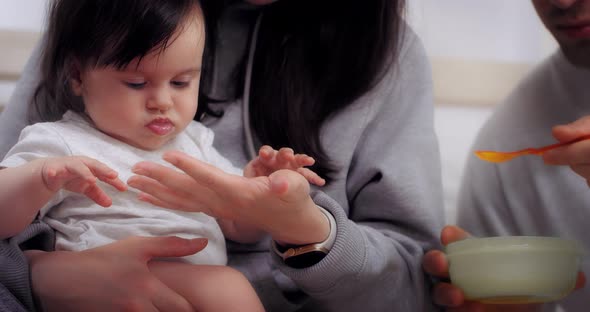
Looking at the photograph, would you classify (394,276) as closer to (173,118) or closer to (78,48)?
(173,118)

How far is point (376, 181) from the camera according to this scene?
823 mm

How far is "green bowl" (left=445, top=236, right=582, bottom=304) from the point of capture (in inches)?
24.6

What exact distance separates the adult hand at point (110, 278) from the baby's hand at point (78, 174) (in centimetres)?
9

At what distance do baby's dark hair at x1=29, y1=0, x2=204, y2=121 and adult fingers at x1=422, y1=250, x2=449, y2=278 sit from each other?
39 cm

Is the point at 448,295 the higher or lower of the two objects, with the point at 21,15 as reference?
lower

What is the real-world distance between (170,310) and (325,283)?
0.16m

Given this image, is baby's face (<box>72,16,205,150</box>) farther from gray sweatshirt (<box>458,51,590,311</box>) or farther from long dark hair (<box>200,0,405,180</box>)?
gray sweatshirt (<box>458,51,590,311</box>)

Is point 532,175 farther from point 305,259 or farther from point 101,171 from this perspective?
point 101,171

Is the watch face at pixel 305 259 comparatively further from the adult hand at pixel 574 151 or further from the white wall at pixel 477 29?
the white wall at pixel 477 29

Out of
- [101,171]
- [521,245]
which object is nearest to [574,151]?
[521,245]

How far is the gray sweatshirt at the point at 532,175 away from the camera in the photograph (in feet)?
2.96

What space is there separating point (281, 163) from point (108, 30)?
0.22m

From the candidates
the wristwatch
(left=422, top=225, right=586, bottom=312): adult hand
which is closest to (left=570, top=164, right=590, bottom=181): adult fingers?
(left=422, top=225, right=586, bottom=312): adult hand

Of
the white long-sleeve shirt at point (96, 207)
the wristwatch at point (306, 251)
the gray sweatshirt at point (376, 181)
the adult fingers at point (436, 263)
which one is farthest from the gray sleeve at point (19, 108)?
the adult fingers at point (436, 263)
